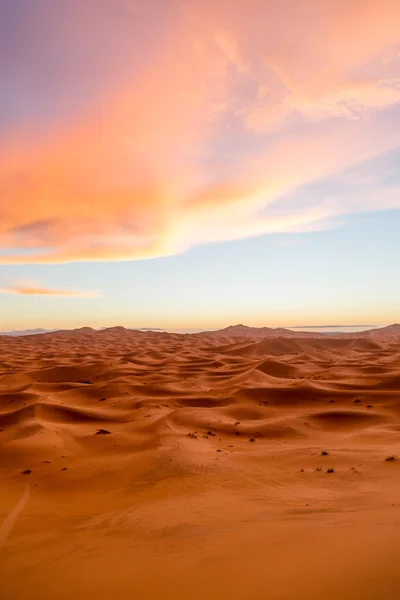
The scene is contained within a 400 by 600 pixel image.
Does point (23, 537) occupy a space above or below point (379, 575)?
below

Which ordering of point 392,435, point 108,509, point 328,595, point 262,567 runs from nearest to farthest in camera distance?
point 328,595 < point 262,567 < point 108,509 < point 392,435

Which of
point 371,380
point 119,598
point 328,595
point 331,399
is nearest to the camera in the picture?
point 328,595

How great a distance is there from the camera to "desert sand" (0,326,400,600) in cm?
177

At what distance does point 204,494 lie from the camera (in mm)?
2900

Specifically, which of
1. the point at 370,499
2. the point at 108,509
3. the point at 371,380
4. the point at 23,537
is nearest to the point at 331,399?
the point at 371,380

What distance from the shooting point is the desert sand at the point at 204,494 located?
177 cm

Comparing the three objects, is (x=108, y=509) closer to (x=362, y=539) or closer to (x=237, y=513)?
(x=237, y=513)

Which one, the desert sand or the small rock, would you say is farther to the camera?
the small rock

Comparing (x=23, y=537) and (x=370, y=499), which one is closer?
(x=23, y=537)

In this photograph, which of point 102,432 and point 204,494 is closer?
point 204,494

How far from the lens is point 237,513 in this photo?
2520 millimetres

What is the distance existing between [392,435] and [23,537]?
3329 mm

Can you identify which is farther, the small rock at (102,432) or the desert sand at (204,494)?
the small rock at (102,432)

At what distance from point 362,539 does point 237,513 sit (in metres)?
0.76
